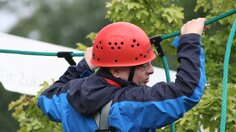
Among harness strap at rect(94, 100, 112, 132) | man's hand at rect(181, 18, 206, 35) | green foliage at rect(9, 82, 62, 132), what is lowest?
harness strap at rect(94, 100, 112, 132)

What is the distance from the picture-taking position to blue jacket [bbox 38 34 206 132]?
3467mm

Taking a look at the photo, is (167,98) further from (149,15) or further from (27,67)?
(27,67)

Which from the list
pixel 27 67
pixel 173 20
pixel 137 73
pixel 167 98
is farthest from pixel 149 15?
pixel 167 98

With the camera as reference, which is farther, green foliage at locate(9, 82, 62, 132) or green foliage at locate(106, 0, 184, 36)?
green foliage at locate(9, 82, 62, 132)

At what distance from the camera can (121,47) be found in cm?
→ 363

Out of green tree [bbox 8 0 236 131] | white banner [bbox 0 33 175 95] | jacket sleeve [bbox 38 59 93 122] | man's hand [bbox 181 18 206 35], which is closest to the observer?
man's hand [bbox 181 18 206 35]

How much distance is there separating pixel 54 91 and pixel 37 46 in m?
2.95

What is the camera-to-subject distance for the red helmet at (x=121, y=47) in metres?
3.64

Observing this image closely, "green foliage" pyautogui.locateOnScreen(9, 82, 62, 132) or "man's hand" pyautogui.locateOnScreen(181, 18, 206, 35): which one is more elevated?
"green foliage" pyautogui.locateOnScreen(9, 82, 62, 132)

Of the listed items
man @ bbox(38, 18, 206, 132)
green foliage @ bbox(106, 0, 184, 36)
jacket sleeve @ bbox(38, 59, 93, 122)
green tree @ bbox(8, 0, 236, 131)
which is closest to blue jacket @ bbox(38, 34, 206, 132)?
man @ bbox(38, 18, 206, 132)

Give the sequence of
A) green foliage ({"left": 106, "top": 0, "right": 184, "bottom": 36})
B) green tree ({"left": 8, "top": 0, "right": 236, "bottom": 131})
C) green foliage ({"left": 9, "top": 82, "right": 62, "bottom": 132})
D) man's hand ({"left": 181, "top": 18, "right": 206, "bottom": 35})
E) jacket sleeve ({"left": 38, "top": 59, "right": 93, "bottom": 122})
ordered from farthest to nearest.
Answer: green foliage ({"left": 9, "top": 82, "right": 62, "bottom": 132}) → green foliage ({"left": 106, "top": 0, "right": 184, "bottom": 36}) → green tree ({"left": 8, "top": 0, "right": 236, "bottom": 131}) → jacket sleeve ({"left": 38, "top": 59, "right": 93, "bottom": 122}) → man's hand ({"left": 181, "top": 18, "right": 206, "bottom": 35})

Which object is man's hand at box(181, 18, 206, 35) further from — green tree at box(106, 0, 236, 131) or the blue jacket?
green tree at box(106, 0, 236, 131)

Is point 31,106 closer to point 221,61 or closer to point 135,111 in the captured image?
point 221,61

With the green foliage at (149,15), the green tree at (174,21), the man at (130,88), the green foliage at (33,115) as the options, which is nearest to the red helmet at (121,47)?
the man at (130,88)
